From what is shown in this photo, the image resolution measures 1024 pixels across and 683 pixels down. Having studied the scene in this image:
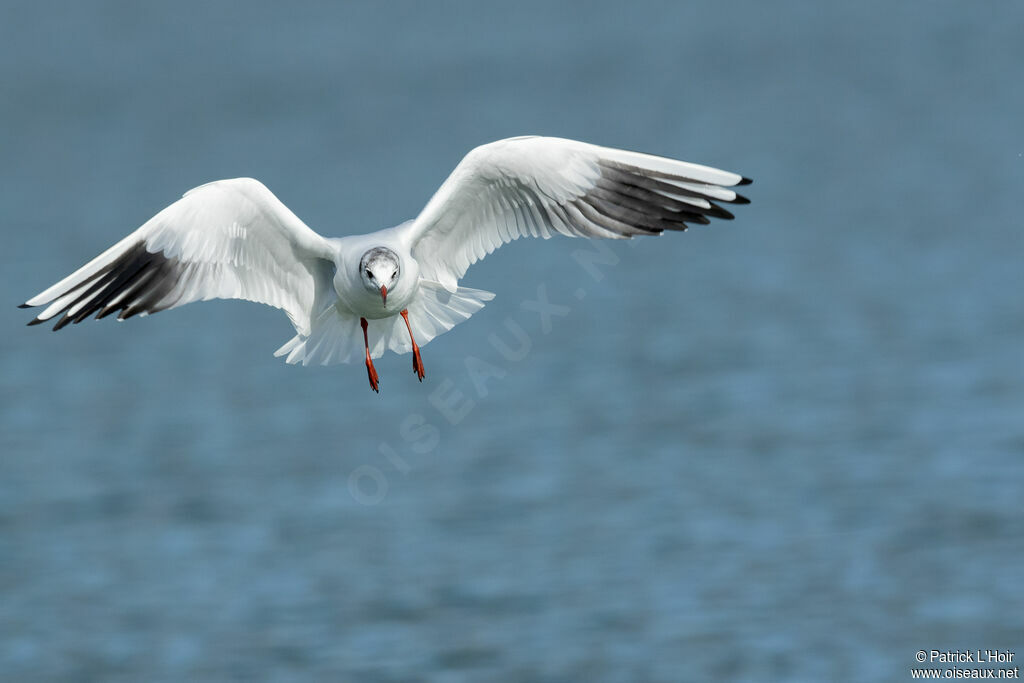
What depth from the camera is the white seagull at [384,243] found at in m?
8.32

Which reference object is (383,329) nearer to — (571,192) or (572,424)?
(571,192)

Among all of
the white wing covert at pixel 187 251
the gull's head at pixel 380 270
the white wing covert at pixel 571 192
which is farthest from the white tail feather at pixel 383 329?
the gull's head at pixel 380 270

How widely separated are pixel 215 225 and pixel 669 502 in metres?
7.09

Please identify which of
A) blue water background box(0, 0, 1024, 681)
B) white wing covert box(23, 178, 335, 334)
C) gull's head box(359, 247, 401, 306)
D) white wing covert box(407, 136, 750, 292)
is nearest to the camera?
gull's head box(359, 247, 401, 306)

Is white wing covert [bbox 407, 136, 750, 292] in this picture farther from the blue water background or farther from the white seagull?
the blue water background

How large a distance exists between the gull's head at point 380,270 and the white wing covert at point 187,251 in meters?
0.52

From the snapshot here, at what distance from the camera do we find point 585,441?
639 inches

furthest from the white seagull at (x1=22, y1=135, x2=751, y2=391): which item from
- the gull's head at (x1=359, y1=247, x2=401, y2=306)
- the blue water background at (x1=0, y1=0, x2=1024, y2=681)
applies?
the blue water background at (x1=0, y1=0, x2=1024, y2=681)

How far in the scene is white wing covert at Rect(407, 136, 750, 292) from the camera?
8312 millimetres

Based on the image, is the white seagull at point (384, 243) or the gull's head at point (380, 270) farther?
the white seagull at point (384, 243)

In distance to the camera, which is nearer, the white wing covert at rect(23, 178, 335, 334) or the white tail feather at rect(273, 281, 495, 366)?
the white wing covert at rect(23, 178, 335, 334)

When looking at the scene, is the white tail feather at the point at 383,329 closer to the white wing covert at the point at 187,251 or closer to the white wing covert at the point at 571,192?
the white wing covert at the point at 571,192

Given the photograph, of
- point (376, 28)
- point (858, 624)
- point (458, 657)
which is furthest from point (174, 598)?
point (376, 28)

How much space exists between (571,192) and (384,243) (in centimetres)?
103
